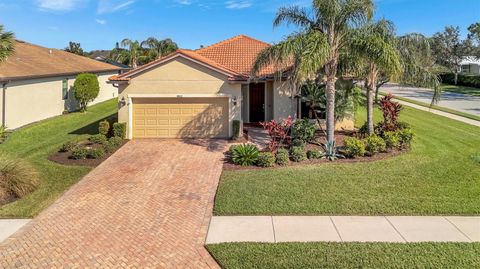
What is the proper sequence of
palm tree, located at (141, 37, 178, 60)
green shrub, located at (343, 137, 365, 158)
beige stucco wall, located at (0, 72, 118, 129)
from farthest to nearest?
palm tree, located at (141, 37, 178, 60) < beige stucco wall, located at (0, 72, 118, 129) < green shrub, located at (343, 137, 365, 158)

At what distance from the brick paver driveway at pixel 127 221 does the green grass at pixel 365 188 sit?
1.00m

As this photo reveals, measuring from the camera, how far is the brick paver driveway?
23.3ft

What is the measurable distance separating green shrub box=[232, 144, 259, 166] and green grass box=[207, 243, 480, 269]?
20.4ft

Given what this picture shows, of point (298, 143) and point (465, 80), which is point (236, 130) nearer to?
point (298, 143)

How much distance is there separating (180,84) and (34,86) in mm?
10394

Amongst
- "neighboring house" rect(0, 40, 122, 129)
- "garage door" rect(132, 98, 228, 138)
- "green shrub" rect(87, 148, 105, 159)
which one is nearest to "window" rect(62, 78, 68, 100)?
"neighboring house" rect(0, 40, 122, 129)

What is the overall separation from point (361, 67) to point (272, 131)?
4682 millimetres

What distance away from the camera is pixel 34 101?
22.5 meters

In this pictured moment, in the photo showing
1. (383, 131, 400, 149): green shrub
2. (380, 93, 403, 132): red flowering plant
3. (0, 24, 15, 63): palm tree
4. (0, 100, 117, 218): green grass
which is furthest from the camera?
(380, 93, 403, 132): red flowering plant

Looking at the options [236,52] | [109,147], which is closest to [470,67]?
[236,52]

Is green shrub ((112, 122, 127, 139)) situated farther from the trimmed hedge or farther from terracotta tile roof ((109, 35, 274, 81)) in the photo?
the trimmed hedge

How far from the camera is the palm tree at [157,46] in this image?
5859cm

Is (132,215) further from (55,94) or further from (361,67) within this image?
(55,94)

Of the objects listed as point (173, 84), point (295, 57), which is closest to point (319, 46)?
point (295, 57)
